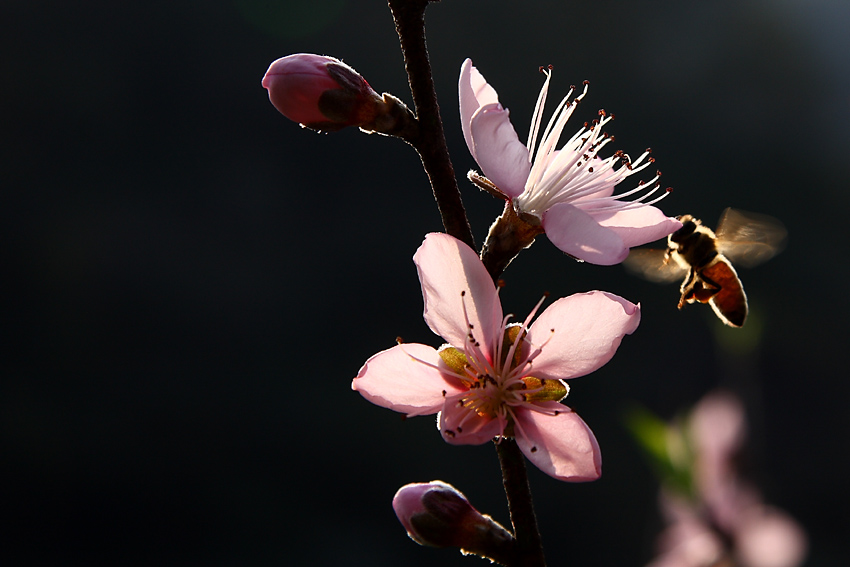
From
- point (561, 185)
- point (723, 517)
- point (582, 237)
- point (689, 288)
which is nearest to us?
point (582, 237)

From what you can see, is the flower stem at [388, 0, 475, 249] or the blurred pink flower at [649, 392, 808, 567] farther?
the blurred pink flower at [649, 392, 808, 567]

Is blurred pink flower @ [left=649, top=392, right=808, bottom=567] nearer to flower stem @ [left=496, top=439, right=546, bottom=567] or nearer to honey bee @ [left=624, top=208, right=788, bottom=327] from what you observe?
honey bee @ [left=624, top=208, right=788, bottom=327]

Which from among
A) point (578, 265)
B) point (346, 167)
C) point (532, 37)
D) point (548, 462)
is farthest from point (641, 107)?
point (548, 462)

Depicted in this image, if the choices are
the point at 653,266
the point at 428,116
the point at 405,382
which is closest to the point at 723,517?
the point at 653,266

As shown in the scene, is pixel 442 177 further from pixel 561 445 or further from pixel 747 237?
pixel 747 237

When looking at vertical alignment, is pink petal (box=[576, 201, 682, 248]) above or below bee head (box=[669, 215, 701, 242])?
above

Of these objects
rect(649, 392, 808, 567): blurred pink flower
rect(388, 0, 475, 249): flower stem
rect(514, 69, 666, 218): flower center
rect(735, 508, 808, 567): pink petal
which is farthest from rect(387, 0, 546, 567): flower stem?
rect(735, 508, 808, 567): pink petal

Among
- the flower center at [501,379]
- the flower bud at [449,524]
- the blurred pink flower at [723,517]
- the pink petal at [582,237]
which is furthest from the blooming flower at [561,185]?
the blurred pink flower at [723,517]

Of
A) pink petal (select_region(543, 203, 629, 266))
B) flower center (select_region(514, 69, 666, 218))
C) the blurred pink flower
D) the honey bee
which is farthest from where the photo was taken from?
the blurred pink flower
